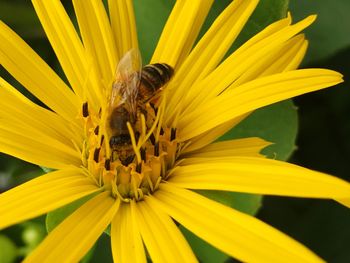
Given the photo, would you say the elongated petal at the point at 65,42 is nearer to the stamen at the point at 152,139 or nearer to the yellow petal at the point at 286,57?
the stamen at the point at 152,139

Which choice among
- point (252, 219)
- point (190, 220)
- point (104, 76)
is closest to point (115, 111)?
point (104, 76)

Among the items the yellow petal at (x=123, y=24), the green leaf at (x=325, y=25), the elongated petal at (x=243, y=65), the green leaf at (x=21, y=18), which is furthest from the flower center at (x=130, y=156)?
the green leaf at (x=21, y=18)

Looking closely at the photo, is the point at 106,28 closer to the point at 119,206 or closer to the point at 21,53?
the point at 21,53

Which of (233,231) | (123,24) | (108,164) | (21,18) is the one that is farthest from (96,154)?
(21,18)

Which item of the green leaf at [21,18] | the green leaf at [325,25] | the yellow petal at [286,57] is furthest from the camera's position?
the green leaf at [21,18]

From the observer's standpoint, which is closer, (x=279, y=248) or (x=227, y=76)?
(x=279, y=248)

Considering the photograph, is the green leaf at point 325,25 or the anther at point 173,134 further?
the green leaf at point 325,25

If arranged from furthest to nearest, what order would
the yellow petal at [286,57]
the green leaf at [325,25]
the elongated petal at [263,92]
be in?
1. the green leaf at [325,25]
2. the yellow petal at [286,57]
3. the elongated petal at [263,92]
